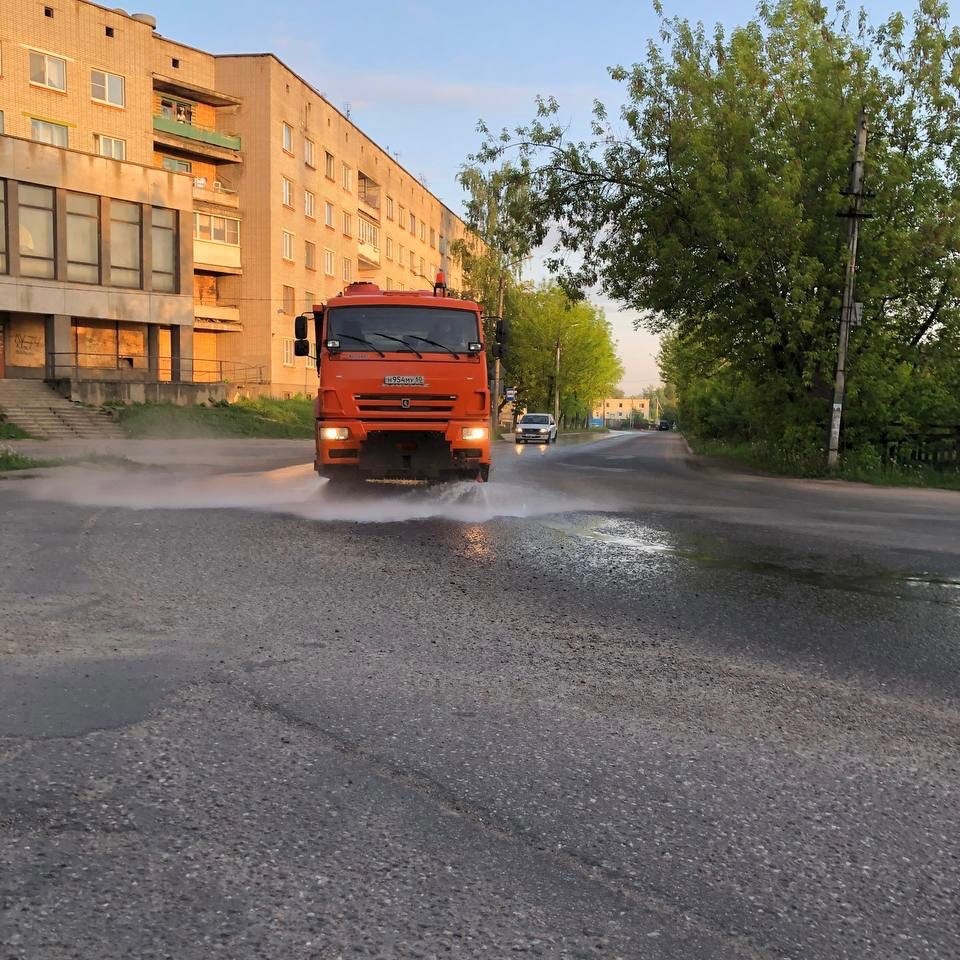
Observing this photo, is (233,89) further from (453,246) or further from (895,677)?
(895,677)

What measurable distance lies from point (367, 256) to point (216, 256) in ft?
55.3

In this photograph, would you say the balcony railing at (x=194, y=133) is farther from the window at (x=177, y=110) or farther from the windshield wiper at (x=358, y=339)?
the windshield wiper at (x=358, y=339)

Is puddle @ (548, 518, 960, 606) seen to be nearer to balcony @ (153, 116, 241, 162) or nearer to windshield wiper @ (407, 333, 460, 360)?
windshield wiper @ (407, 333, 460, 360)

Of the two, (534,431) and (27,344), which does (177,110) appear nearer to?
(27,344)

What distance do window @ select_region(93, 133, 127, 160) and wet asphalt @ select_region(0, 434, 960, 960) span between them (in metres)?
38.1

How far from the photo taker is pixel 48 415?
29.8 m

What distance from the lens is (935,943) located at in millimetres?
2223

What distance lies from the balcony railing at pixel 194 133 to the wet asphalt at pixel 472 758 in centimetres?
4052

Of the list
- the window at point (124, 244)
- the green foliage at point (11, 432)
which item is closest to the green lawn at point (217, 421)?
the green foliage at point (11, 432)

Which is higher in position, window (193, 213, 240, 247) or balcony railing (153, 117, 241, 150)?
balcony railing (153, 117, 241, 150)

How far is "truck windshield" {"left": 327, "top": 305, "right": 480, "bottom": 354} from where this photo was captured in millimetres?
12367

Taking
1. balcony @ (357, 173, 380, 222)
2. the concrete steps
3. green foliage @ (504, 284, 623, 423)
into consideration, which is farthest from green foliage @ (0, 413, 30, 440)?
green foliage @ (504, 284, 623, 423)

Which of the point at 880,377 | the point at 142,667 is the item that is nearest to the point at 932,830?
the point at 142,667

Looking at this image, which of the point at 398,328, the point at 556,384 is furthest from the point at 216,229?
the point at 398,328
